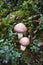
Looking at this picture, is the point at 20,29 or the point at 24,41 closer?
the point at 24,41

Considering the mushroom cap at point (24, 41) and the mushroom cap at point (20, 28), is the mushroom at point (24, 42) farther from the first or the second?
the mushroom cap at point (20, 28)

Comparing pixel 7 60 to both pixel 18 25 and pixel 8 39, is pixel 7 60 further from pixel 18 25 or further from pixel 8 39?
pixel 18 25

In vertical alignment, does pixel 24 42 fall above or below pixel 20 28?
below

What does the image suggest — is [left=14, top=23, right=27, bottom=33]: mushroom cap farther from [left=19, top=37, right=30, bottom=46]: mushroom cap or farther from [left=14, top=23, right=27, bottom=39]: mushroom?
[left=19, top=37, right=30, bottom=46]: mushroom cap

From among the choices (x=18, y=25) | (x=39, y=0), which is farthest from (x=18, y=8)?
(x=18, y=25)

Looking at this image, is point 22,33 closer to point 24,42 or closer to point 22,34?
point 22,34

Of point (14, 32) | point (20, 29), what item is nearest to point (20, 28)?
point (20, 29)

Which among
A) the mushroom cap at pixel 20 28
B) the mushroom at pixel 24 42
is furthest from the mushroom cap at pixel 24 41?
the mushroom cap at pixel 20 28

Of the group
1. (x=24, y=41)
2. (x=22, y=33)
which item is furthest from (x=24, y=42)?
(x=22, y=33)
